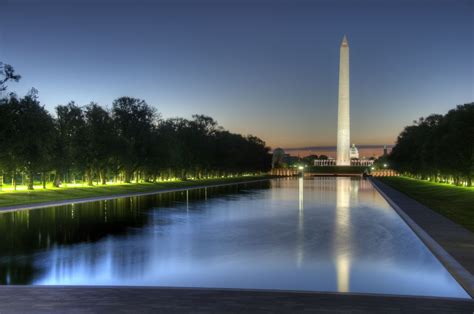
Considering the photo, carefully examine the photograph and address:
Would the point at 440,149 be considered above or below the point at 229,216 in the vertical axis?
above

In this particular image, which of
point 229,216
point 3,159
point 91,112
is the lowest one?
point 229,216

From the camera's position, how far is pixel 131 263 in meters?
13.3

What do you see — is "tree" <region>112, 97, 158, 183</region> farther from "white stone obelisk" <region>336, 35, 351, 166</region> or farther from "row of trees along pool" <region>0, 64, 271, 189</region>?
→ "white stone obelisk" <region>336, 35, 351, 166</region>

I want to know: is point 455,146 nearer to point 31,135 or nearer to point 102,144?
point 102,144

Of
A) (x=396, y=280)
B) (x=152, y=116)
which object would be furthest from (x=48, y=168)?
(x=396, y=280)

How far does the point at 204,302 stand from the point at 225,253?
6652mm

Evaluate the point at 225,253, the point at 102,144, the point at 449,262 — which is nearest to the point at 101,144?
the point at 102,144

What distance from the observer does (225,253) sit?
14945 mm

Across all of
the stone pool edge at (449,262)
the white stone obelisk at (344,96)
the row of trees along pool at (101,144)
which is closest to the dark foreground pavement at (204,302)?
the stone pool edge at (449,262)

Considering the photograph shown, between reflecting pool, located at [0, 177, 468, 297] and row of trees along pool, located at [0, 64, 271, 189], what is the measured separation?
66.4ft

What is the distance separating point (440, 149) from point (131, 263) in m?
60.3

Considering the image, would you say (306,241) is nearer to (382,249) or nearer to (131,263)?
(382,249)

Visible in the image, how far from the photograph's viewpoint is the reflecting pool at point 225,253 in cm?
1127

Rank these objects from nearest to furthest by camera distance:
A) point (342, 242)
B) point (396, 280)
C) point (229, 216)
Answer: point (396, 280) → point (342, 242) → point (229, 216)
